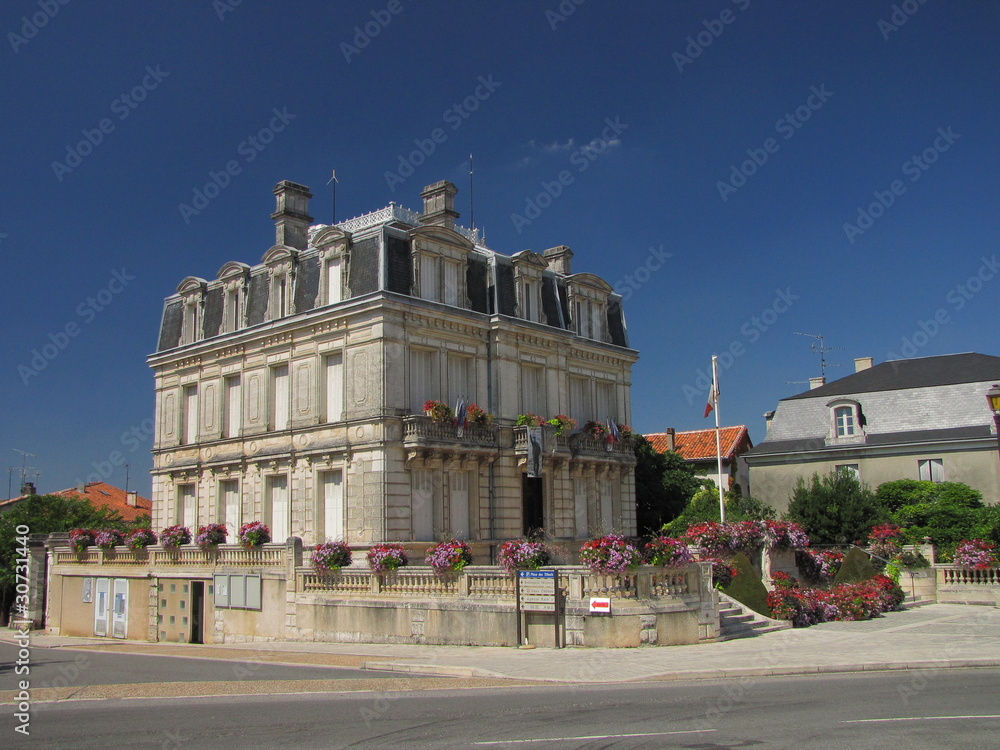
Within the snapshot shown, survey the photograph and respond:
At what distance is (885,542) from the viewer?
109 ft

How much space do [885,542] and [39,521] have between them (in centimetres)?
4179

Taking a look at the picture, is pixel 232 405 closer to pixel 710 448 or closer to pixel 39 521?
pixel 39 521

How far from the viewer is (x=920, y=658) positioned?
56.8ft

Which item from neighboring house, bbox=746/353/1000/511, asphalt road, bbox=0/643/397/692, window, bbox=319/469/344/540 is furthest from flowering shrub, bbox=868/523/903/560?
asphalt road, bbox=0/643/397/692

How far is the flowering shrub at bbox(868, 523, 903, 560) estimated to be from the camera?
108 feet

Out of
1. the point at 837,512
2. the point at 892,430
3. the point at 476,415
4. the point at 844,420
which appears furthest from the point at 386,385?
the point at 892,430

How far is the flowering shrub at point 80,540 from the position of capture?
117 feet

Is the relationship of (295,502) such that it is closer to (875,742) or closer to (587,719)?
(587,719)

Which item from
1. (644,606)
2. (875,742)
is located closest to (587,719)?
(875,742)

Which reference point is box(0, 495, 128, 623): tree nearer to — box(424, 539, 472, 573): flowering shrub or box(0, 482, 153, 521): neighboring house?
box(0, 482, 153, 521): neighboring house

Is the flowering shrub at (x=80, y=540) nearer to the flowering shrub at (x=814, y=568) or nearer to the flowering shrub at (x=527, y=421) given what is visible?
the flowering shrub at (x=527, y=421)

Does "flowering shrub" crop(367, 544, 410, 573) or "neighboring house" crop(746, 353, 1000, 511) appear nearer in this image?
"flowering shrub" crop(367, 544, 410, 573)

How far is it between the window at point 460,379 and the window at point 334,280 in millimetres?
4248

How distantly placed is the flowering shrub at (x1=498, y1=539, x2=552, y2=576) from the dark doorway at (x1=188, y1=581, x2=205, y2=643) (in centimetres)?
1332
